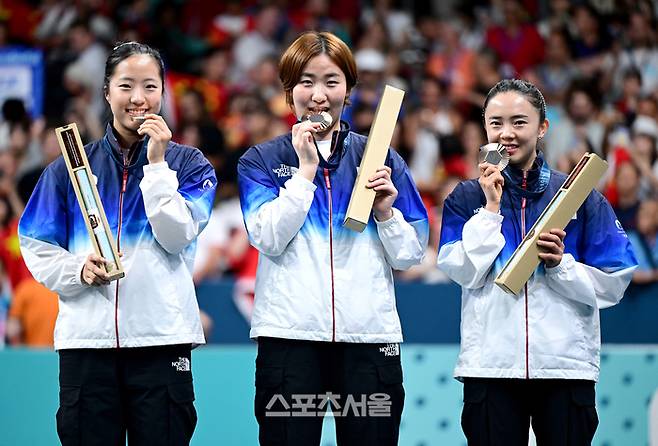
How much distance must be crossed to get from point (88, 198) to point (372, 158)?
3.56 feet

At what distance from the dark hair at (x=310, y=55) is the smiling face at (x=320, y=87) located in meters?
0.02

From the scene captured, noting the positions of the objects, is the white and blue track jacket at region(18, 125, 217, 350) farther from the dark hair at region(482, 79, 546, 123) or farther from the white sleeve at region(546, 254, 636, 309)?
the white sleeve at region(546, 254, 636, 309)

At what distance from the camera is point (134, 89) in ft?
14.8

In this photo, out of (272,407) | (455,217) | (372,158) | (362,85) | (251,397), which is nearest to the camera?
(272,407)

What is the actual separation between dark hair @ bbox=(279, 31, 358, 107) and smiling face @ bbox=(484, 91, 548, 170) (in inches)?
23.8

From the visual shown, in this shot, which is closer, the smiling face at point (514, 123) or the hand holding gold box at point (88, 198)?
the hand holding gold box at point (88, 198)

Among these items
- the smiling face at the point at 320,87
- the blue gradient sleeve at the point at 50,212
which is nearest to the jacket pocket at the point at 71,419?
the blue gradient sleeve at the point at 50,212

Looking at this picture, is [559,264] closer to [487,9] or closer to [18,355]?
[18,355]

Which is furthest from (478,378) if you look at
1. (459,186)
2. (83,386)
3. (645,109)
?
(645,109)

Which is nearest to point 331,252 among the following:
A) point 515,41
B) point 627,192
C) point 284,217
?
point 284,217

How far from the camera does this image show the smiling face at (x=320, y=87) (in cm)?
453

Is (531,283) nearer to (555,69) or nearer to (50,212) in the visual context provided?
(50,212)

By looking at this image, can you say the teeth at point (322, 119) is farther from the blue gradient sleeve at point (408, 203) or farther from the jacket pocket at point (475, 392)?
the jacket pocket at point (475, 392)

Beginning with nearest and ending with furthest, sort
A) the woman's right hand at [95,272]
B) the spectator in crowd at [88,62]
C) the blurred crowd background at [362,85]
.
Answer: the woman's right hand at [95,272], the blurred crowd background at [362,85], the spectator in crowd at [88,62]
